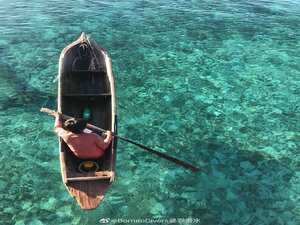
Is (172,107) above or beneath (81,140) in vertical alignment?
beneath

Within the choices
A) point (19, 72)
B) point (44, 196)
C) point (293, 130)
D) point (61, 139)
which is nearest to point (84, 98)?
point (61, 139)

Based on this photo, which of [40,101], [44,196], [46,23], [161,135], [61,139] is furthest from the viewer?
[46,23]

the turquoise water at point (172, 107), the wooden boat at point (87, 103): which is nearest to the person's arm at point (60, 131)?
the wooden boat at point (87, 103)

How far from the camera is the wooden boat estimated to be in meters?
11.6

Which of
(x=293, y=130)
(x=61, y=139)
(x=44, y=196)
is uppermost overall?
(x=61, y=139)

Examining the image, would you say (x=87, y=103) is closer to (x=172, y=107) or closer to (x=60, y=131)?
(x=60, y=131)

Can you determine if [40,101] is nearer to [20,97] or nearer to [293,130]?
[20,97]

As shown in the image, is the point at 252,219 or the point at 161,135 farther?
the point at 161,135

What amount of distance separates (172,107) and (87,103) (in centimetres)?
485

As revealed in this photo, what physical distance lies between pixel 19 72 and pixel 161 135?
365 inches

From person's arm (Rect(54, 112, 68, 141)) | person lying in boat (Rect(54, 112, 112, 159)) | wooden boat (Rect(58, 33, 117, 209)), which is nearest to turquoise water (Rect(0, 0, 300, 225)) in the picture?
wooden boat (Rect(58, 33, 117, 209))

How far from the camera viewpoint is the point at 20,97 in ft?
62.5

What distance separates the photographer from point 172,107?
18.9m

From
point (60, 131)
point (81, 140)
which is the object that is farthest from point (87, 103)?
point (81, 140)
